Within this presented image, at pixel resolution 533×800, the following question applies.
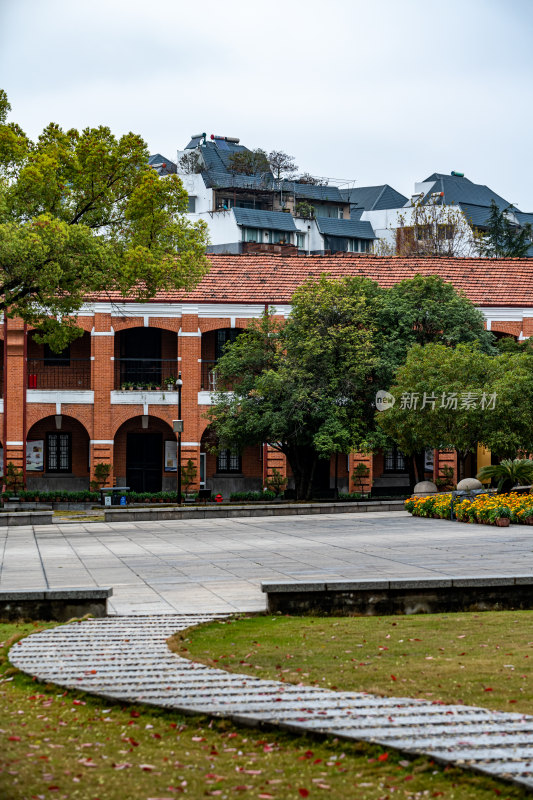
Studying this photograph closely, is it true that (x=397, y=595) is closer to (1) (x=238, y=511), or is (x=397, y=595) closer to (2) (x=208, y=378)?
(1) (x=238, y=511)

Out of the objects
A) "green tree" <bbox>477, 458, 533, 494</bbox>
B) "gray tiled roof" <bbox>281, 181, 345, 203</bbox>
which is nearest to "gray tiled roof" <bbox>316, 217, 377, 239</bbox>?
"gray tiled roof" <bbox>281, 181, 345, 203</bbox>

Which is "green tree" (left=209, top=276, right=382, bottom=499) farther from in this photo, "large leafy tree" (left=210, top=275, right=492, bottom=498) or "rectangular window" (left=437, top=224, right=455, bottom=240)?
"rectangular window" (left=437, top=224, right=455, bottom=240)

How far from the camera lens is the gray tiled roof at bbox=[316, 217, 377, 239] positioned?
71.6 m

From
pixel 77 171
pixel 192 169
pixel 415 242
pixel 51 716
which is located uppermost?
pixel 192 169

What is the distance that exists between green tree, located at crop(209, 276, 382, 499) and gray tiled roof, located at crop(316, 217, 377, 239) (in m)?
38.0

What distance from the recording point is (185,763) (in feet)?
19.5

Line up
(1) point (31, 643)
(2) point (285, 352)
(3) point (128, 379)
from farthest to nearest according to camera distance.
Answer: (3) point (128, 379), (2) point (285, 352), (1) point (31, 643)

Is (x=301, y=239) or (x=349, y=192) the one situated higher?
(x=349, y=192)

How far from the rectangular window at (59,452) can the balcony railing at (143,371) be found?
3642 millimetres

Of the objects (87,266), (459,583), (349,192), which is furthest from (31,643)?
(349,192)

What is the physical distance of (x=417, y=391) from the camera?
2800 cm

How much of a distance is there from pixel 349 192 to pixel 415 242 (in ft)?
57.2

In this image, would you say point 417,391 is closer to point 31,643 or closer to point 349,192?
point 31,643

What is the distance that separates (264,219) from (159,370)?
92.2 ft
